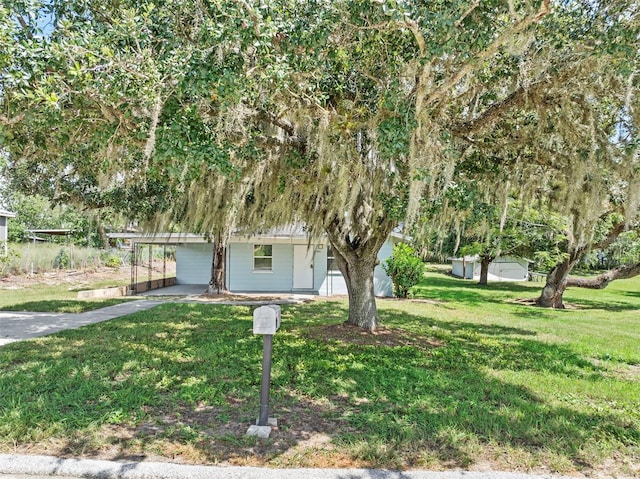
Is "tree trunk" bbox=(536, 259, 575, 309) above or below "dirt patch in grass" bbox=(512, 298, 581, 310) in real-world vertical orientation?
above

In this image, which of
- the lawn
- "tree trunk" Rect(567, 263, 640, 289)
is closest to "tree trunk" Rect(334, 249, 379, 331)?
the lawn

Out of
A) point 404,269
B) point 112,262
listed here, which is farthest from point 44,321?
point 112,262

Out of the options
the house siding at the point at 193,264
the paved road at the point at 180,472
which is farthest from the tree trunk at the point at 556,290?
the paved road at the point at 180,472

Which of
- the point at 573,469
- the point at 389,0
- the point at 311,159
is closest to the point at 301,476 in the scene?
the point at 573,469

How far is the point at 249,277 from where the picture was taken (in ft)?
53.1

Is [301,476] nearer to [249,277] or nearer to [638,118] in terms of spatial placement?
[638,118]

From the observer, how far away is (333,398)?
4.13m

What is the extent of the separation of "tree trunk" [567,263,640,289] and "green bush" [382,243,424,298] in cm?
559

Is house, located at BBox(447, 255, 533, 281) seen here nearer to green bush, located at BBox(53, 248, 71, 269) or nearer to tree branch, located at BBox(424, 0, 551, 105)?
green bush, located at BBox(53, 248, 71, 269)

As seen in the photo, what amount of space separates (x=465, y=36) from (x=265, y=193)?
13.3 ft

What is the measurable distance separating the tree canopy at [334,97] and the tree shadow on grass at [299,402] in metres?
2.08

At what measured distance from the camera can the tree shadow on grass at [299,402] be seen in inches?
121

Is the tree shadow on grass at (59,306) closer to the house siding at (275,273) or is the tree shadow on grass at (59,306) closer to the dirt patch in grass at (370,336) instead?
the house siding at (275,273)

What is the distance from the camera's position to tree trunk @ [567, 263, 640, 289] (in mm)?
14148
